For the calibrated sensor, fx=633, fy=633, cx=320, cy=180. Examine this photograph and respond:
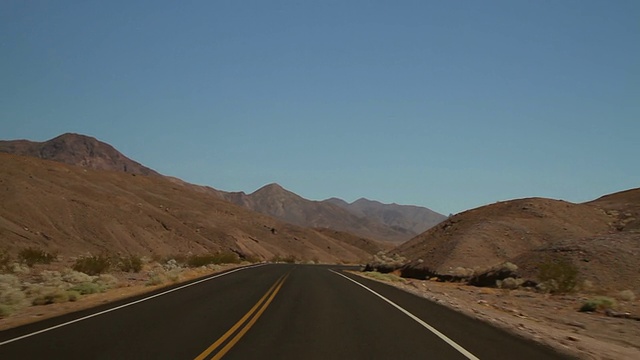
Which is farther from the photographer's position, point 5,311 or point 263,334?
point 5,311

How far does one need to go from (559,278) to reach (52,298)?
76.9 ft

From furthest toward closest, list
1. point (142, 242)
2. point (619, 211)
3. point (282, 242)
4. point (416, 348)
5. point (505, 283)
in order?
point (282, 242) < point (142, 242) < point (619, 211) < point (505, 283) < point (416, 348)

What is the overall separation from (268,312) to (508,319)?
7160 mm

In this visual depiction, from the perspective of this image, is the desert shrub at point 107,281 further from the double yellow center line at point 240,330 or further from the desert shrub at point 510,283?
the desert shrub at point 510,283

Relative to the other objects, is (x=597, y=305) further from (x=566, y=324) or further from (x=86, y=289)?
(x=86, y=289)

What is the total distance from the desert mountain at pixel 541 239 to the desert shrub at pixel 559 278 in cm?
220

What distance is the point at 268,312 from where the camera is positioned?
58.4ft

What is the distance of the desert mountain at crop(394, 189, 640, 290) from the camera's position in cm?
3538

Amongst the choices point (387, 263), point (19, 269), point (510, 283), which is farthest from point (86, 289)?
point (387, 263)

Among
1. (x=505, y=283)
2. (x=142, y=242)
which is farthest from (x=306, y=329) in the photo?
(x=142, y=242)

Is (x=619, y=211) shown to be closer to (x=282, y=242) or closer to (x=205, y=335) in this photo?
(x=205, y=335)

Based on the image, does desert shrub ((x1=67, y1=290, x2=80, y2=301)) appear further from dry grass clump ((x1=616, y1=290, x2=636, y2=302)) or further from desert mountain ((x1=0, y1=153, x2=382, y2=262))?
desert mountain ((x1=0, y1=153, x2=382, y2=262))

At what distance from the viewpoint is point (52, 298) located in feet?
70.7

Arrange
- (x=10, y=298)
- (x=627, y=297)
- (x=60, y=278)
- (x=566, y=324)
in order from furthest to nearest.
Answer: (x=60, y=278)
(x=627, y=297)
(x=10, y=298)
(x=566, y=324)
